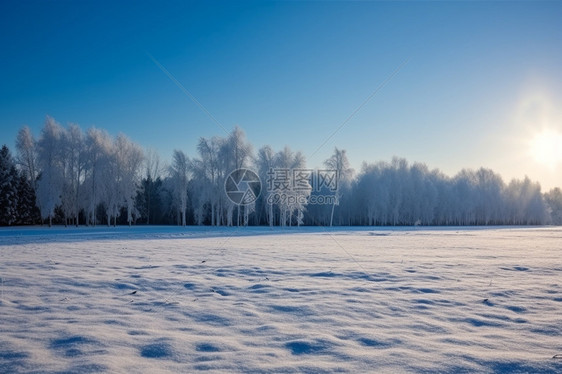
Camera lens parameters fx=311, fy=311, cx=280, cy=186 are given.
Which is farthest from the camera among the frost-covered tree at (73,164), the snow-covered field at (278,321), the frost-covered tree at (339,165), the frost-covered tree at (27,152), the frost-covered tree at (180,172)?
the frost-covered tree at (339,165)

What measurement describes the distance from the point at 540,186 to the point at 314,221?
6846 cm

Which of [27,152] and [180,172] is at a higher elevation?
[27,152]

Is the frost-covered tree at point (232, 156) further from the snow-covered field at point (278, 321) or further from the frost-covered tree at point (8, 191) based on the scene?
the snow-covered field at point (278, 321)

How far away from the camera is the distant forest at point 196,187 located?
37.2 meters

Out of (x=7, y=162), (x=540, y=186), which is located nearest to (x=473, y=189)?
(x=540, y=186)

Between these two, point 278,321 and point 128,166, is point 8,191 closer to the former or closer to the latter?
point 128,166

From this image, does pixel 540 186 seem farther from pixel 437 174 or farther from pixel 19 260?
pixel 19 260

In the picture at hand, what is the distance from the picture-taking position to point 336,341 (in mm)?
3191

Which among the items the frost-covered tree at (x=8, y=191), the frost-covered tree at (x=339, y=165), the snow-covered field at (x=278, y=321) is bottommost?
the snow-covered field at (x=278, y=321)

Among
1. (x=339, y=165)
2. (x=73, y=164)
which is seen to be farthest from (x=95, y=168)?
(x=339, y=165)

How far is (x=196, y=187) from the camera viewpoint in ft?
143

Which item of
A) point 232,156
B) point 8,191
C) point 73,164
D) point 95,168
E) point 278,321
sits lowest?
point 278,321

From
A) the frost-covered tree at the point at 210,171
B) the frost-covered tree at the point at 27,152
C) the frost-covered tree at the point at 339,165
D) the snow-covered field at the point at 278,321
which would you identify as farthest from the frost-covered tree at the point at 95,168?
the snow-covered field at the point at 278,321

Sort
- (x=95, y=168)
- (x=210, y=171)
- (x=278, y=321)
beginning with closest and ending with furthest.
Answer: (x=278, y=321) → (x=95, y=168) → (x=210, y=171)
